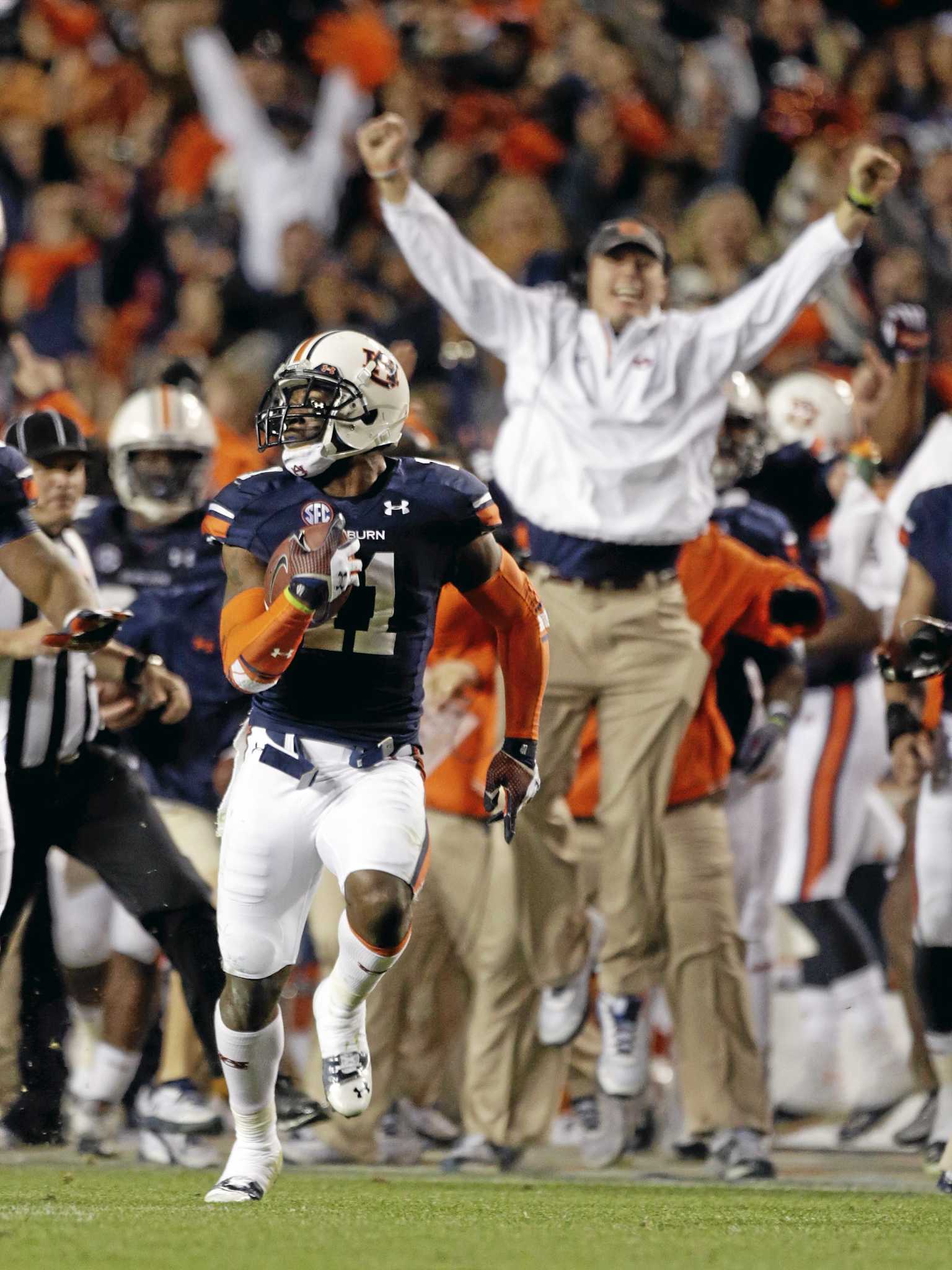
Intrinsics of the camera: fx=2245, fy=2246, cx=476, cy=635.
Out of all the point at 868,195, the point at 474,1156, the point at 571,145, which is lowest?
the point at 474,1156

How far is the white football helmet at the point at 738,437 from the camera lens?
736 centimetres

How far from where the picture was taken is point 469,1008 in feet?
23.2

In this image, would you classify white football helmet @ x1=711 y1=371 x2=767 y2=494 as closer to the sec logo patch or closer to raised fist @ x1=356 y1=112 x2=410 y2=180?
raised fist @ x1=356 y1=112 x2=410 y2=180

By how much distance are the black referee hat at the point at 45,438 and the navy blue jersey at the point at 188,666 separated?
2.12 ft

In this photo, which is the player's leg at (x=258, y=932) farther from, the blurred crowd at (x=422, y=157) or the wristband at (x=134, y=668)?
the blurred crowd at (x=422, y=157)

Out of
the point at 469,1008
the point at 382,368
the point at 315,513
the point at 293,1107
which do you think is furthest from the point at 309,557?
the point at 469,1008

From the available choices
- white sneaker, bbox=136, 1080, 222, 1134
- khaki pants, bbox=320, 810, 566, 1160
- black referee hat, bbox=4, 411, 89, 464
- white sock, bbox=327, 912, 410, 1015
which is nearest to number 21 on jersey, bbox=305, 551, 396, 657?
white sock, bbox=327, 912, 410, 1015

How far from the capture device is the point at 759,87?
11.1 m

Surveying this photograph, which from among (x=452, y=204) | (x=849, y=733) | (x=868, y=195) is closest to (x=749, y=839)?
(x=849, y=733)

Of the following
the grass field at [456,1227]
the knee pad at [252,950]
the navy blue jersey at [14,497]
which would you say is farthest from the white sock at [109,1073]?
the navy blue jersey at [14,497]

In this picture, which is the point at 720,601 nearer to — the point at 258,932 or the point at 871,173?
the point at 871,173

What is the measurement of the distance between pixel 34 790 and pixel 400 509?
1.49 metres

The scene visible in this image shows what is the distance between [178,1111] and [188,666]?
1.35m

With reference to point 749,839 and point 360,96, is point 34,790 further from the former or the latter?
point 360,96
